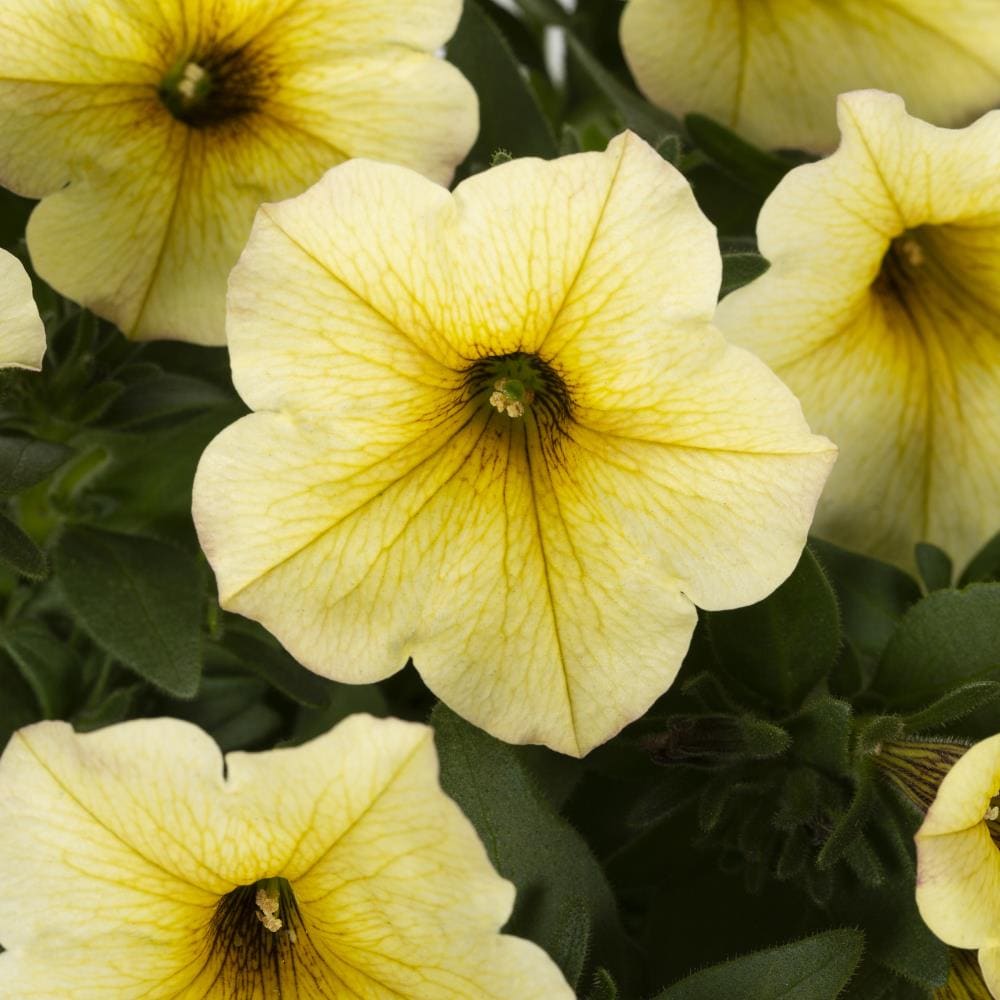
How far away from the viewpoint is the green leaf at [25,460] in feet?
3.16

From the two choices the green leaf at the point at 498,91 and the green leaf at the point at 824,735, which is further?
the green leaf at the point at 498,91

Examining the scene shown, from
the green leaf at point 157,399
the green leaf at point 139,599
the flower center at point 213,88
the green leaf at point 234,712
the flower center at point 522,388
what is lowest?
the green leaf at point 234,712

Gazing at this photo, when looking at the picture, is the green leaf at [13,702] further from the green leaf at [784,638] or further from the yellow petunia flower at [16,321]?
the green leaf at [784,638]

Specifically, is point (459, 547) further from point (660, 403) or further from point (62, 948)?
point (62, 948)

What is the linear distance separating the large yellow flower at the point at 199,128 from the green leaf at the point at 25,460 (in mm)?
95

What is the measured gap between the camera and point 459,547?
2.97 ft

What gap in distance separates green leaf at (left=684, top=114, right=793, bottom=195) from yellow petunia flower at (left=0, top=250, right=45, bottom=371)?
0.52 metres

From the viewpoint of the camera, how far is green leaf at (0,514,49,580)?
0.92 m

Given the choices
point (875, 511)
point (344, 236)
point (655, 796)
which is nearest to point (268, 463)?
point (344, 236)

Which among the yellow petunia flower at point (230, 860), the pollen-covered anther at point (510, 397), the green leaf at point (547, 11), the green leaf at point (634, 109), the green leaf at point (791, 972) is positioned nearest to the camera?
the yellow petunia flower at point (230, 860)

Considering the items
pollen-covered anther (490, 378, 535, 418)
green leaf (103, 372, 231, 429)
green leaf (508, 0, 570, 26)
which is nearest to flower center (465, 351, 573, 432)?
pollen-covered anther (490, 378, 535, 418)

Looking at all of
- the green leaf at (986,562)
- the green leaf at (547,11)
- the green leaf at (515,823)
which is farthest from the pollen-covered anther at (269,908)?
the green leaf at (547,11)

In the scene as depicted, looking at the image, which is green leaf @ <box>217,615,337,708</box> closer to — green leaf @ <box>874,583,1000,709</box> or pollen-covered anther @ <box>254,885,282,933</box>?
pollen-covered anther @ <box>254,885,282,933</box>

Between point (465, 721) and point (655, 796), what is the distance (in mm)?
154
